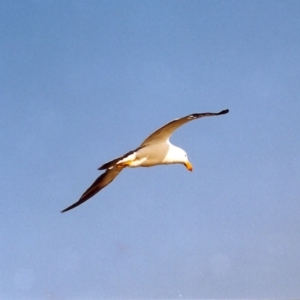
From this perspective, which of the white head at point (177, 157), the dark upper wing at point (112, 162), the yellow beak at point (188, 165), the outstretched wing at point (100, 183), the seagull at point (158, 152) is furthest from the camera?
the outstretched wing at point (100, 183)

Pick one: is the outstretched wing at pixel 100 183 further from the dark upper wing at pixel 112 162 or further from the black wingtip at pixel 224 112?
the black wingtip at pixel 224 112

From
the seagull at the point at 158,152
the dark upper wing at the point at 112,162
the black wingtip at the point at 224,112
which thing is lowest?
the dark upper wing at the point at 112,162

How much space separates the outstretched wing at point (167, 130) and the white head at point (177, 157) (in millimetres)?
242

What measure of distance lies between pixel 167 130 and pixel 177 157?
2.07ft

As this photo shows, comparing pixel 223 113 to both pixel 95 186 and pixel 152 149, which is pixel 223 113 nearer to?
pixel 152 149

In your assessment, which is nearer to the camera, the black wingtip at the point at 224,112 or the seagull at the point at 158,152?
the black wingtip at the point at 224,112

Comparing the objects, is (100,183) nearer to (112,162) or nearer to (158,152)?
(158,152)

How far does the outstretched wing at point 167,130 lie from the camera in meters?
7.71

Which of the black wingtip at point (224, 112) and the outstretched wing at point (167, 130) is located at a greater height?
the black wingtip at point (224, 112)

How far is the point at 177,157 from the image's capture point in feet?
28.2

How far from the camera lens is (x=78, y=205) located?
935 cm

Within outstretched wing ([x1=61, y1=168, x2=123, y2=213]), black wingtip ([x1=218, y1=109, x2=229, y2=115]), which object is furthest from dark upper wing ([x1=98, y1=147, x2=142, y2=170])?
outstretched wing ([x1=61, y1=168, x2=123, y2=213])

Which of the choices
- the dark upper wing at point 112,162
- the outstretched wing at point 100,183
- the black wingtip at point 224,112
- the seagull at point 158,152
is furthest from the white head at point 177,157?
the outstretched wing at point 100,183

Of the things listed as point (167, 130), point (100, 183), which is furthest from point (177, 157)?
point (100, 183)
